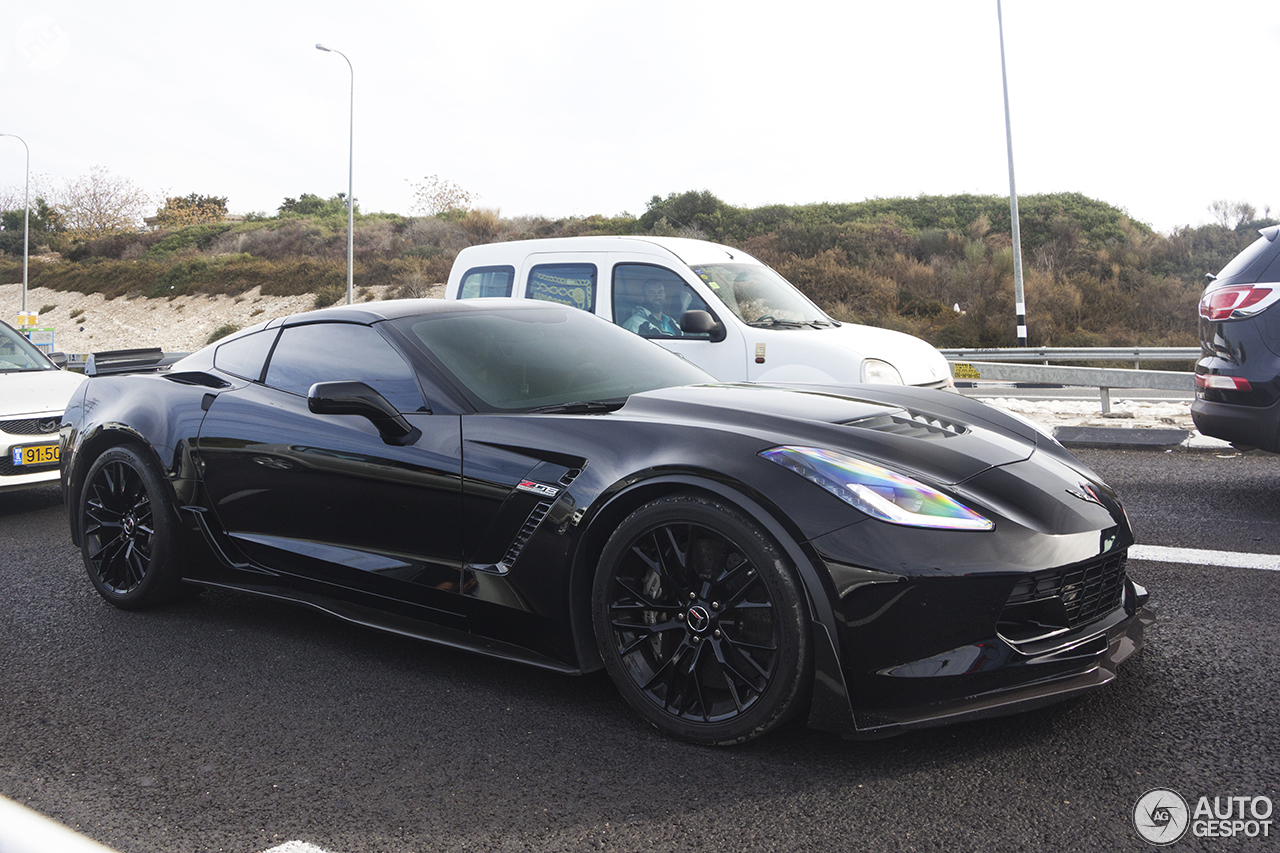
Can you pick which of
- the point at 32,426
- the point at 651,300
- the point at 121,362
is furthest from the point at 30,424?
the point at 651,300

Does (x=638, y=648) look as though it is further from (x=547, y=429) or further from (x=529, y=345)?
(x=529, y=345)

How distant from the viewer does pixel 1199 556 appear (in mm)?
4672

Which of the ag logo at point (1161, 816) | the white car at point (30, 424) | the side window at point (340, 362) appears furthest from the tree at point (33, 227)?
the ag logo at point (1161, 816)

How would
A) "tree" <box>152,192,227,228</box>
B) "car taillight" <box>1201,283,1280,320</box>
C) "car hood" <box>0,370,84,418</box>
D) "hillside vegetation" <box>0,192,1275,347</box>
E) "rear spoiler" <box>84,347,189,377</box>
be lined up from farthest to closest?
"tree" <box>152,192,227,228</box>, "hillside vegetation" <box>0,192,1275,347</box>, "car hood" <box>0,370,84,418</box>, "car taillight" <box>1201,283,1280,320</box>, "rear spoiler" <box>84,347,189,377</box>

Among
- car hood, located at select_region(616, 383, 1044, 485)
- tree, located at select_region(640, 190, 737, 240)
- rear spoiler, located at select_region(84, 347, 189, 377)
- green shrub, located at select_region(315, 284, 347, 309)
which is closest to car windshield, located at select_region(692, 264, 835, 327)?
car hood, located at select_region(616, 383, 1044, 485)

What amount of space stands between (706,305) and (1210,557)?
4.04 meters

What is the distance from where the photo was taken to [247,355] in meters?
4.25

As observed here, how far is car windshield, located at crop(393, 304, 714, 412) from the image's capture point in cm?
347

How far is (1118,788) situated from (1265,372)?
12.4ft

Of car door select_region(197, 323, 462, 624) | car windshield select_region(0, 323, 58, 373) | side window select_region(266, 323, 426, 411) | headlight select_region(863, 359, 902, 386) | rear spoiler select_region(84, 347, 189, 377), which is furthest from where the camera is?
car windshield select_region(0, 323, 58, 373)

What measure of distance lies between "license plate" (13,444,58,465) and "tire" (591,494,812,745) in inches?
210

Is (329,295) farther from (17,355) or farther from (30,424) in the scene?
(30,424)

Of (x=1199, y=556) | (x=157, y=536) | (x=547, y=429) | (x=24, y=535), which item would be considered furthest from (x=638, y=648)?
(x=24, y=535)

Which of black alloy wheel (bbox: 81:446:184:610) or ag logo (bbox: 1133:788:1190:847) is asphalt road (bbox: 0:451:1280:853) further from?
black alloy wheel (bbox: 81:446:184:610)
